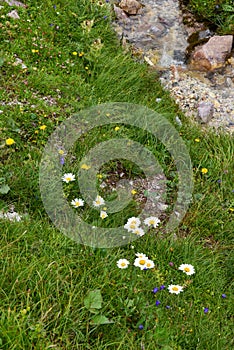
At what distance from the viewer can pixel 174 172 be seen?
16.0ft

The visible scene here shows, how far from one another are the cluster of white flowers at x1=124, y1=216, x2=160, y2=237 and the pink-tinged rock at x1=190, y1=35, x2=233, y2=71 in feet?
11.3

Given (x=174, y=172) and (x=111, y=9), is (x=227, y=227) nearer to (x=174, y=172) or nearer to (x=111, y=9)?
(x=174, y=172)

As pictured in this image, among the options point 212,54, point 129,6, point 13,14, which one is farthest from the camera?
point 129,6

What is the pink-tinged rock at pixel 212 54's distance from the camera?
689cm

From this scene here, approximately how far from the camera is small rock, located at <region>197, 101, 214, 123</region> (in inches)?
235

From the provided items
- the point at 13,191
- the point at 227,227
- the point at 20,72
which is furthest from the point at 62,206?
the point at 20,72

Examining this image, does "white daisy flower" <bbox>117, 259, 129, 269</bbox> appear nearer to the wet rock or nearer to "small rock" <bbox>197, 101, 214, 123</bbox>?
"small rock" <bbox>197, 101, 214, 123</bbox>

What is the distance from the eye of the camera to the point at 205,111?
236 inches

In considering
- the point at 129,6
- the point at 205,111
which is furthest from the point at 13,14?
the point at 205,111

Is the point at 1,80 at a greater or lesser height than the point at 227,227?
greater

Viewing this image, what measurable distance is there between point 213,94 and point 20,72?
2762 millimetres

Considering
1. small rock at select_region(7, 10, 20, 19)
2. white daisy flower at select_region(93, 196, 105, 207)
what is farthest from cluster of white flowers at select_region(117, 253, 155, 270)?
small rock at select_region(7, 10, 20, 19)

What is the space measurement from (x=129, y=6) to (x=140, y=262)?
5.22m

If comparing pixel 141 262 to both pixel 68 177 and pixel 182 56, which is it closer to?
pixel 68 177
